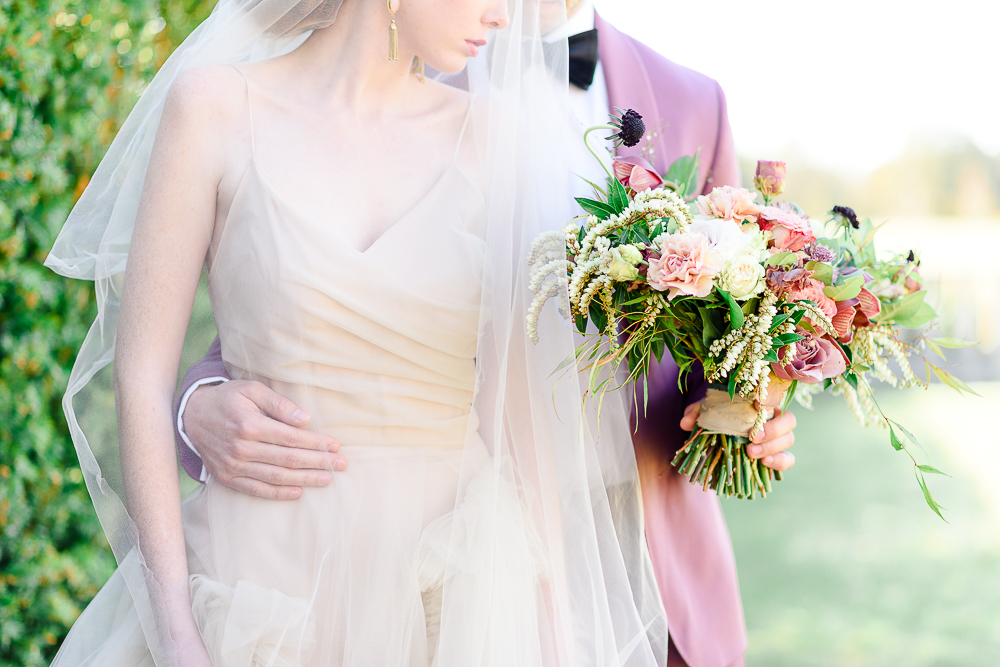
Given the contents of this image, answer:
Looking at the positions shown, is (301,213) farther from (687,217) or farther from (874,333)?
(874,333)

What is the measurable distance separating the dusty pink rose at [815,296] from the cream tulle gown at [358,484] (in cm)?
63

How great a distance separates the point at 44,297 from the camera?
8.84ft

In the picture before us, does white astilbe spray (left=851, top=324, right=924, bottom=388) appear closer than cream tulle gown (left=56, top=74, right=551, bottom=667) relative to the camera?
No

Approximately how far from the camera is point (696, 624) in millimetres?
1753

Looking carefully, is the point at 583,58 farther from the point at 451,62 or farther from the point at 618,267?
the point at 618,267

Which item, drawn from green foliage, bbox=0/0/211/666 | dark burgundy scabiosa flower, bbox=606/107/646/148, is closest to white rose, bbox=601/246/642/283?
dark burgundy scabiosa flower, bbox=606/107/646/148

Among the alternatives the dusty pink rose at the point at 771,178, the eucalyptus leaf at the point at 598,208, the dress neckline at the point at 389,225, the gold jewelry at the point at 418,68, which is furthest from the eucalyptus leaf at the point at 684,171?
the gold jewelry at the point at 418,68

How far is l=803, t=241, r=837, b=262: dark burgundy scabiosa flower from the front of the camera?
4.82 feet

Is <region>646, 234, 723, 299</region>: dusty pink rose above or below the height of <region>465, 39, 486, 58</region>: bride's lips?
below

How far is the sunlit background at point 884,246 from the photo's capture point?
180 inches

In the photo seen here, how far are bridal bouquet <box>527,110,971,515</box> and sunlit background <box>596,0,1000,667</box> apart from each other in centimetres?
72

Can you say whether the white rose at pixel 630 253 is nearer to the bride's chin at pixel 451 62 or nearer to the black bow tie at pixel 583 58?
the bride's chin at pixel 451 62

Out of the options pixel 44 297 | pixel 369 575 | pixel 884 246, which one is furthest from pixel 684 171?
pixel 884 246

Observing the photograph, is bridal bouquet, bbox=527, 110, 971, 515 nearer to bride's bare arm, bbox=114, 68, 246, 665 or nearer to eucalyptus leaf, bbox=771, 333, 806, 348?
eucalyptus leaf, bbox=771, 333, 806, 348
